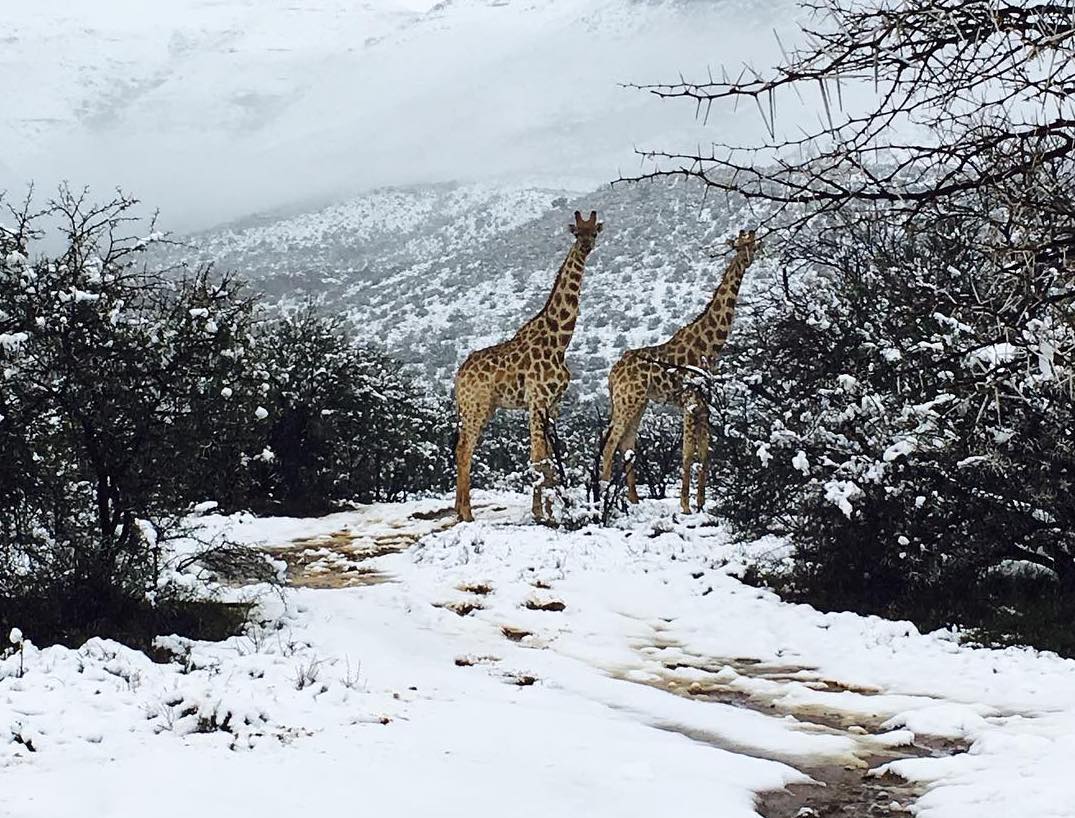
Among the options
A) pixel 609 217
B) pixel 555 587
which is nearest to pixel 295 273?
pixel 609 217

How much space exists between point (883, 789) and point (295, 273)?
9453 cm

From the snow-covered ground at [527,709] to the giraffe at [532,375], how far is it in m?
4.00

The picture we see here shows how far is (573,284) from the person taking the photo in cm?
1475

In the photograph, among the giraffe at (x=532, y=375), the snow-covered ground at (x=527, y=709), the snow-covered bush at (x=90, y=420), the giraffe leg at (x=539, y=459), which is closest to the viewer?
the snow-covered ground at (x=527, y=709)

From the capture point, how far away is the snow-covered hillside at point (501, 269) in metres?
55.6

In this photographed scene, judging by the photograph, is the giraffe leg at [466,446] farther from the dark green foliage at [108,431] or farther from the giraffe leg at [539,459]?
the dark green foliage at [108,431]

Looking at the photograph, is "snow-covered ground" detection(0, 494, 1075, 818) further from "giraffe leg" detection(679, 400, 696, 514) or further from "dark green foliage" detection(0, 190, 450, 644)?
"giraffe leg" detection(679, 400, 696, 514)

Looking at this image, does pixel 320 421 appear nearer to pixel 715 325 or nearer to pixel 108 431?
pixel 715 325

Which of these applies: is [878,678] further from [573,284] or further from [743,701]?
[573,284]

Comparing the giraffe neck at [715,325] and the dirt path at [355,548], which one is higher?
the giraffe neck at [715,325]

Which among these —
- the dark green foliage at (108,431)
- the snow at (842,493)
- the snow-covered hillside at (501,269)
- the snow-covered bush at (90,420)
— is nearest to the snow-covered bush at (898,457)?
the snow at (842,493)

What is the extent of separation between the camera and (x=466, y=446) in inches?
579

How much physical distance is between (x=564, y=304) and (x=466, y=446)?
8.15ft

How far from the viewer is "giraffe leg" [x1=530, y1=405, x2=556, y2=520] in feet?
46.0
